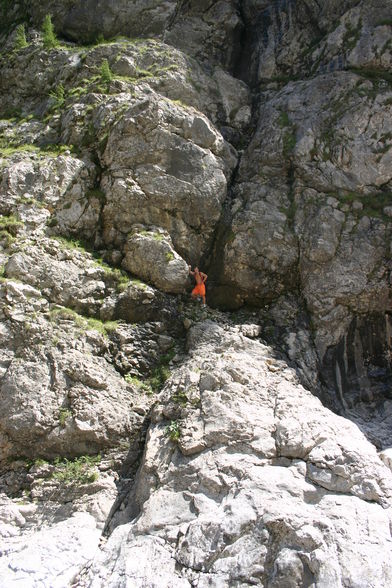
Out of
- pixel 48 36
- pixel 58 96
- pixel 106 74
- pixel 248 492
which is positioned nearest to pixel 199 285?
pixel 248 492

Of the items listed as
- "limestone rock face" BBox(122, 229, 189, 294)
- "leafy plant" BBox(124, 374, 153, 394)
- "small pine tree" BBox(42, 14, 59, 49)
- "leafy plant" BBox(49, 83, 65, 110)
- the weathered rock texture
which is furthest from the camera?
"small pine tree" BBox(42, 14, 59, 49)

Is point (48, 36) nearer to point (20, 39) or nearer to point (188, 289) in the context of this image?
point (20, 39)

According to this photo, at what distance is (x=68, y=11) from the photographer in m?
15.4

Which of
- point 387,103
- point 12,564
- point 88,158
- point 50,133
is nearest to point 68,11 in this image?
point 50,133

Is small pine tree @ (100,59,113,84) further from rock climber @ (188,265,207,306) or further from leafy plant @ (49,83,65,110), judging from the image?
rock climber @ (188,265,207,306)

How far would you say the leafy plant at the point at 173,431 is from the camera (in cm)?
784

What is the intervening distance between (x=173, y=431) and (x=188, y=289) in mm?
3972

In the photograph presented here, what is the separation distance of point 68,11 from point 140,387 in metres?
12.7

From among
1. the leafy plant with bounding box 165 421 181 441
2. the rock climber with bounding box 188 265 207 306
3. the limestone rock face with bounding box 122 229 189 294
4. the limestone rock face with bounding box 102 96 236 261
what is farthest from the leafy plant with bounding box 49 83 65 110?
the leafy plant with bounding box 165 421 181 441

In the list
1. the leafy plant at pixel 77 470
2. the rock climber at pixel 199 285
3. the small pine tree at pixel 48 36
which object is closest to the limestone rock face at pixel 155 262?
the rock climber at pixel 199 285

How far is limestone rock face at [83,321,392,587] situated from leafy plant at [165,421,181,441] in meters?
0.02

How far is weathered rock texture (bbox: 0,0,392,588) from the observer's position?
653 cm

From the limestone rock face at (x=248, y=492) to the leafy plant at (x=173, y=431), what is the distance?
22 millimetres

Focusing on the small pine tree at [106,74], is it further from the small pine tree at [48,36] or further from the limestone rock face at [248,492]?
the limestone rock face at [248,492]
